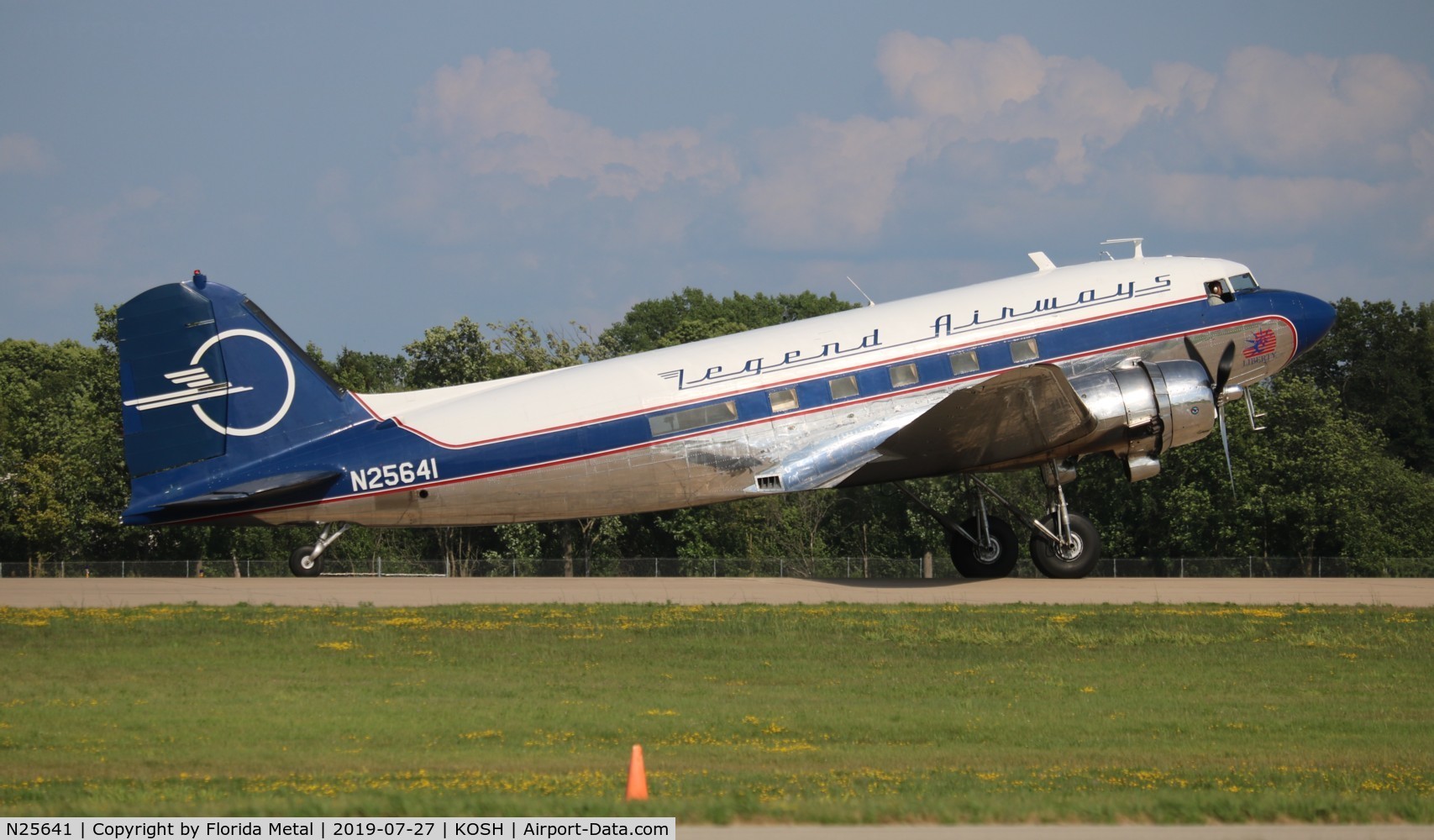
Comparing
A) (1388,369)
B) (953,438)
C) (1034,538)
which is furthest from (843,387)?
(1388,369)

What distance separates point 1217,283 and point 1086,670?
30.7 ft

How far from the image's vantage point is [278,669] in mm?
16453

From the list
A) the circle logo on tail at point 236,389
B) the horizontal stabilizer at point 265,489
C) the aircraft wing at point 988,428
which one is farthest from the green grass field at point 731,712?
the circle logo on tail at point 236,389

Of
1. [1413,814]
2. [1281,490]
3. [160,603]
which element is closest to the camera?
[1413,814]

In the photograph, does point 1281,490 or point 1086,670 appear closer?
point 1086,670

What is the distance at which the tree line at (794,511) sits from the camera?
41906 mm

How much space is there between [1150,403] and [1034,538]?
335 cm

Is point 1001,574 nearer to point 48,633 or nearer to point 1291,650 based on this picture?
point 1291,650

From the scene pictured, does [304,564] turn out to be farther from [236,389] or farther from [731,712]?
[731,712]

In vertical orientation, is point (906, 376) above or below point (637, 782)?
above

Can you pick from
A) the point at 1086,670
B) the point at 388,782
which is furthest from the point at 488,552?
the point at 388,782

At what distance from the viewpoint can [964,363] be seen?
72.3 ft

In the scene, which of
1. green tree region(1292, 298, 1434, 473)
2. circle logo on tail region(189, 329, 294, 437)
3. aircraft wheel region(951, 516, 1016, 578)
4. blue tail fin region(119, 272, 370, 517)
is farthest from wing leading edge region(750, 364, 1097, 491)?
green tree region(1292, 298, 1434, 473)

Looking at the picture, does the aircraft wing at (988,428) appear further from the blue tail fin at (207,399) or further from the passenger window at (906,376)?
the blue tail fin at (207,399)
